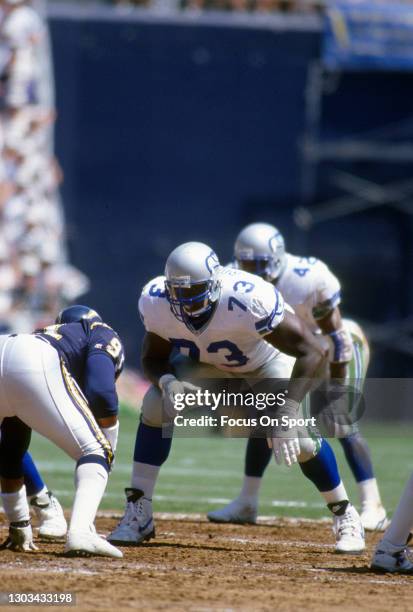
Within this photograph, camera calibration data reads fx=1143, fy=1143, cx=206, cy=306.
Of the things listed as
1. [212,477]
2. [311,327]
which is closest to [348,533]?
[311,327]

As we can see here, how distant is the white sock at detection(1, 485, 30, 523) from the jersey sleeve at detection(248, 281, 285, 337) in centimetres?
138

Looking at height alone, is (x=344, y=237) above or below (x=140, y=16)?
below

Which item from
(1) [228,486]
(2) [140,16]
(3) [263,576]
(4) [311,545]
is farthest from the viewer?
(2) [140,16]

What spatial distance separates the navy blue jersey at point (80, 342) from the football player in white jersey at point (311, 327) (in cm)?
148

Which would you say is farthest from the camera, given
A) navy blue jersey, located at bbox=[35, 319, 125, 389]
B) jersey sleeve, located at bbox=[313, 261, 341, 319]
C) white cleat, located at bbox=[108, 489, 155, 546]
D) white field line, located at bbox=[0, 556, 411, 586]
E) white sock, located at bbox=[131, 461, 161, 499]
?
jersey sleeve, located at bbox=[313, 261, 341, 319]

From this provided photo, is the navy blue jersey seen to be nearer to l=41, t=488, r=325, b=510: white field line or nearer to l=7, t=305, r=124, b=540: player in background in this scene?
l=7, t=305, r=124, b=540: player in background

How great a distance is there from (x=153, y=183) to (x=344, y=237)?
3066 mm

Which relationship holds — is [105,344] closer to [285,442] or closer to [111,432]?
[111,432]

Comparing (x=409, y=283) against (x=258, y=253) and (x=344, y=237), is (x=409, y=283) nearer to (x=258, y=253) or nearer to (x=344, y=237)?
(x=344, y=237)

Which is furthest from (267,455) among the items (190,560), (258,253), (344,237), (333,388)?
(344,237)

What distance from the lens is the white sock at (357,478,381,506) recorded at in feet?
22.6

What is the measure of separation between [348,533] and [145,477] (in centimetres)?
108

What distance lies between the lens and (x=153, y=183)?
17719mm

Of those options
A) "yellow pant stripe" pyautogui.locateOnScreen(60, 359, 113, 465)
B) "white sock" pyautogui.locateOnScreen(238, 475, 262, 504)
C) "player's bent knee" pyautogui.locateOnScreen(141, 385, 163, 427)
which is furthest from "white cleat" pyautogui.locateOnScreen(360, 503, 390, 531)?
"yellow pant stripe" pyautogui.locateOnScreen(60, 359, 113, 465)
